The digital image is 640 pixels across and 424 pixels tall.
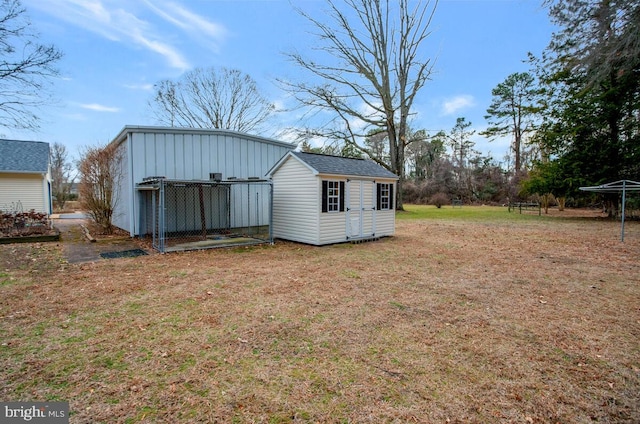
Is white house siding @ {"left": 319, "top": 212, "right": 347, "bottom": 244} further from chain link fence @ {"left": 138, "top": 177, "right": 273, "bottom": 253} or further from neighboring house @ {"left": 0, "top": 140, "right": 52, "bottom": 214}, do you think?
neighboring house @ {"left": 0, "top": 140, "right": 52, "bottom": 214}

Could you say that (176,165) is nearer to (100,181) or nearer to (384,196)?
(100,181)

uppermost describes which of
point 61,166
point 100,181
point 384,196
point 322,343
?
point 61,166

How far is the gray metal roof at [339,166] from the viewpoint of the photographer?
877 cm

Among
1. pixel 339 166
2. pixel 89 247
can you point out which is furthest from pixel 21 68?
pixel 339 166

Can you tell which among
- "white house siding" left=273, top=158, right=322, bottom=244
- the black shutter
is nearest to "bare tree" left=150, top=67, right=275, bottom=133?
"white house siding" left=273, top=158, right=322, bottom=244

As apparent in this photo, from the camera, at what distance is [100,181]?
33.9ft

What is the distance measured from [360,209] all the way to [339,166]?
1403mm

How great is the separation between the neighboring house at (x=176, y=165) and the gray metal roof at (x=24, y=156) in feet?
22.3

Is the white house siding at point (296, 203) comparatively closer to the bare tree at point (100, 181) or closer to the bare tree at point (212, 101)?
the bare tree at point (100, 181)

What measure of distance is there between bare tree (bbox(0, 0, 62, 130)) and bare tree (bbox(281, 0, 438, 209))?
45.7 ft

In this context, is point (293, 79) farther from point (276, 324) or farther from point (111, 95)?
point (276, 324)

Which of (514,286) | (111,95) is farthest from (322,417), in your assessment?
(111,95)

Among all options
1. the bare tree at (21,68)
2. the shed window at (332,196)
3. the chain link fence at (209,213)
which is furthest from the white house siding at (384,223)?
the bare tree at (21,68)

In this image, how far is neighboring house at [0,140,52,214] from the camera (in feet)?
47.4
